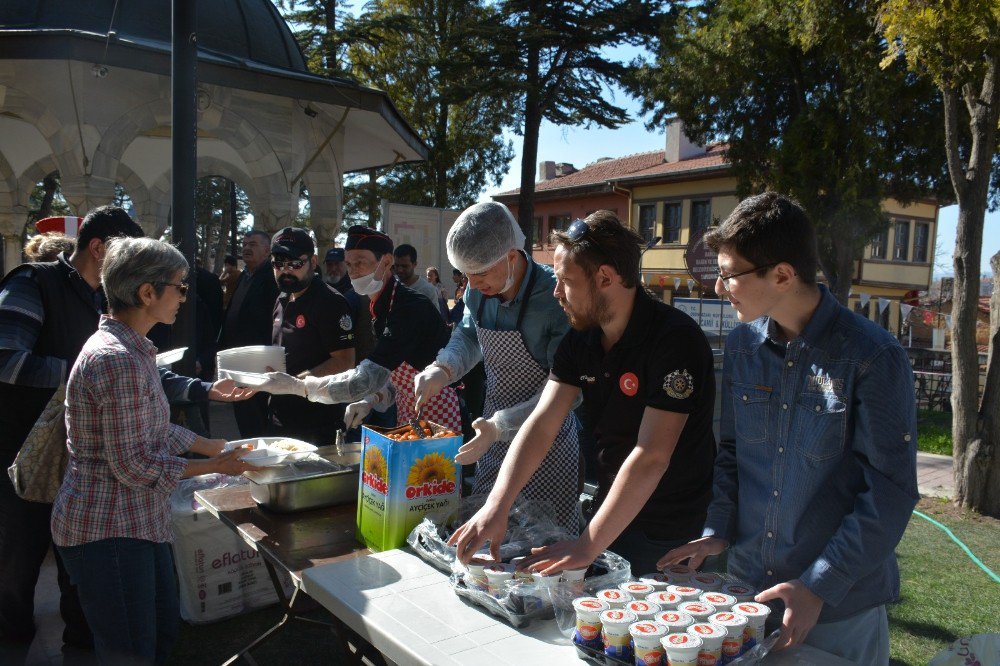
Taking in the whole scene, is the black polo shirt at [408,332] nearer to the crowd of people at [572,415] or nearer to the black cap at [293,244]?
the crowd of people at [572,415]

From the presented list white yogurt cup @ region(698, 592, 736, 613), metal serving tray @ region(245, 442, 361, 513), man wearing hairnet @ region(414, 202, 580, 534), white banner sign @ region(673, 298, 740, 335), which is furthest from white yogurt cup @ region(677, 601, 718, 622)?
white banner sign @ region(673, 298, 740, 335)

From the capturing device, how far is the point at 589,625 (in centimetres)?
140

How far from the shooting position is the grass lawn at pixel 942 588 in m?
3.46

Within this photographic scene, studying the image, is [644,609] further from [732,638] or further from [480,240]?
[480,240]

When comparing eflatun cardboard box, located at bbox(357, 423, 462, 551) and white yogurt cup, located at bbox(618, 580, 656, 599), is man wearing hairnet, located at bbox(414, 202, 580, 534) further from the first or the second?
white yogurt cup, located at bbox(618, 580, 656, 599)

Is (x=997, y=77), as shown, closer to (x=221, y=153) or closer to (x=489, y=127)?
(x=221, y=153)

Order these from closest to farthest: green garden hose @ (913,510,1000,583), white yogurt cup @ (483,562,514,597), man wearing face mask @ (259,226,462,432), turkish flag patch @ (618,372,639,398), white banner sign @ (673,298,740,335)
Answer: white yogurt cup @ (483,562,514,597) → turkish flag patch @ (618,372,639,398) → man wearing face mask @ (259,226,462,432) → green garden hose @ (913,510,1000,583) → white banner sign @ (673,298,740,335)

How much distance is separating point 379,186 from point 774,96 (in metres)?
12.9

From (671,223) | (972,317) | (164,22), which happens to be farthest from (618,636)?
(671,223)

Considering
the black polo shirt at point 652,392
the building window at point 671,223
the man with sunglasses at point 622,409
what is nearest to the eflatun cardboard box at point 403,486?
the man with sunglasses at point 622,409

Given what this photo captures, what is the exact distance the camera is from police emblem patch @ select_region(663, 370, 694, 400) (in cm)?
170

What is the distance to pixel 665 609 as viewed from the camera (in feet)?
4.72

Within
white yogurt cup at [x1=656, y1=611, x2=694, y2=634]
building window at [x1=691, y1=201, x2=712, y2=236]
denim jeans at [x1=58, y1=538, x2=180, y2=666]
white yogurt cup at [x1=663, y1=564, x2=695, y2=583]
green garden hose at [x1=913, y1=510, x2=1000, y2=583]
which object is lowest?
green garden hose at [x1=913, y1=510, x2=1000, y2=583]

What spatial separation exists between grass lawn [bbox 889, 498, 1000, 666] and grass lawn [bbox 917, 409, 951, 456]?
263 centimetres
